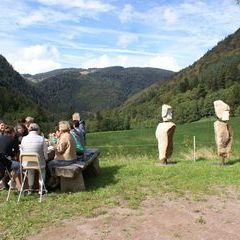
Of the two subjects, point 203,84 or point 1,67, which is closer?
point 203,84

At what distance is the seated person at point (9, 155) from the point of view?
11.6 meters

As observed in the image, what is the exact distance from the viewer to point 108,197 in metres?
10.9

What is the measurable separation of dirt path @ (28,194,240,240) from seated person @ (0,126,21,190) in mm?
2942

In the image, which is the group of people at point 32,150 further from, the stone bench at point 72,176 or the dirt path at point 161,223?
the dirt path at point 161,223

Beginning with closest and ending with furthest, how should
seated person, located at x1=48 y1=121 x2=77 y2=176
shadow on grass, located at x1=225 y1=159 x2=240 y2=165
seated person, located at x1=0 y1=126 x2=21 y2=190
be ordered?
seated person, located at x1=0 y1=126 x2=21 y2=190, seated person, located at x1=48 y1=121 x2=77 y2=176, shadow on grass, located at x1=225 y1=159 x2=240 y2=165

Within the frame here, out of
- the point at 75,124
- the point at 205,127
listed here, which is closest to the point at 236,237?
the point at 75,124

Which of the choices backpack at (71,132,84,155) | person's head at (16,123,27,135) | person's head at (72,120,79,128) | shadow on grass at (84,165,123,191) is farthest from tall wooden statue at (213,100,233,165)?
person's head at (16,123,27,135)

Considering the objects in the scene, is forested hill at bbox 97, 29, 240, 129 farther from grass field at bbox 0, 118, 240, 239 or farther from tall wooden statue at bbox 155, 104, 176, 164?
grass field at bbox 0, 118, 240, 239

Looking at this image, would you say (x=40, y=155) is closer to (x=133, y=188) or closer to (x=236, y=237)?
(x=133, y=188)

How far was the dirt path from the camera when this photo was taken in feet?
27.5

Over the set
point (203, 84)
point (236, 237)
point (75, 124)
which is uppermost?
point (203, 84)

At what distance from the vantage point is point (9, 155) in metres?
11.9

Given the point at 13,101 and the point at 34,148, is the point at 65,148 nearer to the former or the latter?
the point at 34,148

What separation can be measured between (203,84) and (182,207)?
109549 mm
